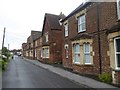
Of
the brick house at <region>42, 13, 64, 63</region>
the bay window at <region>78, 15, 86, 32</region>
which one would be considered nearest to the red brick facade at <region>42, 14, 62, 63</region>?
the brick house at <region>42, 13, 64, 63</region>

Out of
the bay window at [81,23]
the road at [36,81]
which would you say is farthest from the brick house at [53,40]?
the road at [36,81]

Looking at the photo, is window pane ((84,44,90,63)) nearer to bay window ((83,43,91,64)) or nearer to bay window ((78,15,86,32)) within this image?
bay window ((83,43,91,64))

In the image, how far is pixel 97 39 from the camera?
1817 centimetres

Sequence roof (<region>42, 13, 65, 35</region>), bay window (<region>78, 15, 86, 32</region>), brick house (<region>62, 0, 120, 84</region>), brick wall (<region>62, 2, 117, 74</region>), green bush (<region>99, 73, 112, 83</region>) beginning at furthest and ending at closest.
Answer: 1. roof (<region>42, 13, 65, 35</region>)
2. bay window (<region>78, 15, 86, 32</region>)
3. brick wall (<region>62, 2, 117, 74</region>)
4. green bush (<region>99, 73, 112, 83</region>)
5. brick house (<region>62, 0, 120, 84</region>)

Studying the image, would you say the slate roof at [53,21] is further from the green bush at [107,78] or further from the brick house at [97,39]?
the green bush at [107,78]

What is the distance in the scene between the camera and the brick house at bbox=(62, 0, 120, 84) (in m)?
14.3

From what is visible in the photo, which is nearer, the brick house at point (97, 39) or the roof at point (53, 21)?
the brick house at point (97, 39)

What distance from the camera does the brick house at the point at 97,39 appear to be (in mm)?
14284

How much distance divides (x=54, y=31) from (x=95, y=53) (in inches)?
808

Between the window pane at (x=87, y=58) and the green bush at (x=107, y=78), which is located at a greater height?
the window pane at (x=87, y=58)

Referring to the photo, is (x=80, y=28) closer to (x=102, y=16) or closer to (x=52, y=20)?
(x=102, y=16)

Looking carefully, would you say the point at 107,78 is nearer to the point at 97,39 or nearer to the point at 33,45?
the point at 97,39

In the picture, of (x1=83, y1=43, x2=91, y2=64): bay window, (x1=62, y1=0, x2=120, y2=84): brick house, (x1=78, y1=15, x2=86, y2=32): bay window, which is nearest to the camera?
(x1=62, y1=0, x2=120, y2=84): brick house

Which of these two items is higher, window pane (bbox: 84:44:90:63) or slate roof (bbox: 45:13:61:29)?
slate roof (bbox: 45:13:61:29)
